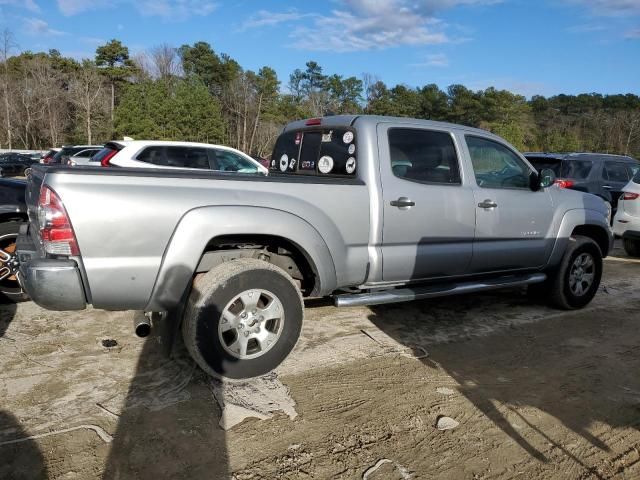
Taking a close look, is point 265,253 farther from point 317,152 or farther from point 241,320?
point 317,152

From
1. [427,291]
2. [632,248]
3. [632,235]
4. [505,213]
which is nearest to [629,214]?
[632,235]

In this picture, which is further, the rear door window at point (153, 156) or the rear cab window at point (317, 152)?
the rear door window at point (153, 156)

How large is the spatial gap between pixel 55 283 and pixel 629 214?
8.75 m

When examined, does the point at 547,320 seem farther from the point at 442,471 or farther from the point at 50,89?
the point at 50,89

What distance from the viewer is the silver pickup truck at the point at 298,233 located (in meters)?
3.00

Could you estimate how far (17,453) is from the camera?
8.64 ft

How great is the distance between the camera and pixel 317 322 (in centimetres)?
485

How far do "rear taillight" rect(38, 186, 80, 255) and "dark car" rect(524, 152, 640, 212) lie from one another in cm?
922

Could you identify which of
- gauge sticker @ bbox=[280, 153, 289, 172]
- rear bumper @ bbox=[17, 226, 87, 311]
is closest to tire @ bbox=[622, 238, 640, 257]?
gauge sticker @ bbox=[280, 153, 289, 172]

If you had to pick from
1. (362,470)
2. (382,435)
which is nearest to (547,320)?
(382,435)

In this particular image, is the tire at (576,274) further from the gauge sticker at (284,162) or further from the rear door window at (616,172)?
the rear door window at (616,172)

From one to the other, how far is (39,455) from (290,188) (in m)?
2.19

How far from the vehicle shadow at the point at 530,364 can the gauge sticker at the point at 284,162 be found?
5.79 feet

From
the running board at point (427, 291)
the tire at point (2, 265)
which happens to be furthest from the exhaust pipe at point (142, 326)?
the tire at point (2, 265)
